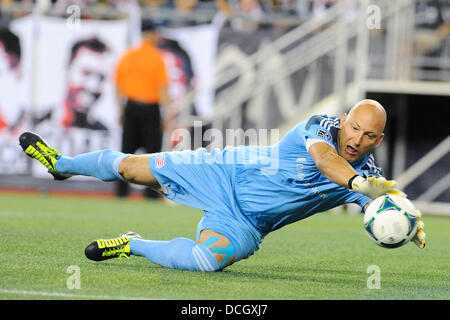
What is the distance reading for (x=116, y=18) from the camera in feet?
51.0

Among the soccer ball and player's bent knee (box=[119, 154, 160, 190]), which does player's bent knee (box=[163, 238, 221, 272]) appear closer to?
player's bent knee (box=[119, 154, 160, 190])

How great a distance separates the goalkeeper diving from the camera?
18.4 feet

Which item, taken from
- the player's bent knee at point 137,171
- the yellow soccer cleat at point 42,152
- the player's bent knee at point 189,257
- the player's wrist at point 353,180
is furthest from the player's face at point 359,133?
the yellow soccer cleat at point 42,152

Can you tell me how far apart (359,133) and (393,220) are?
612mm

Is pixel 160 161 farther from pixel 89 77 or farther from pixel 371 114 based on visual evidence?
pixel 89 77

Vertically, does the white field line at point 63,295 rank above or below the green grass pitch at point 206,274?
above

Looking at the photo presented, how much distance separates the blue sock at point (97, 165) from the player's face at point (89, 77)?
8503 millimetres

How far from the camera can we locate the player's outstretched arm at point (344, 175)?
5.20m

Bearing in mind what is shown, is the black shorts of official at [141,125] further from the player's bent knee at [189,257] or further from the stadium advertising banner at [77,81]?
the player's bent knee at [189,257]

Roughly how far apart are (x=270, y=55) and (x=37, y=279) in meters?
10.2

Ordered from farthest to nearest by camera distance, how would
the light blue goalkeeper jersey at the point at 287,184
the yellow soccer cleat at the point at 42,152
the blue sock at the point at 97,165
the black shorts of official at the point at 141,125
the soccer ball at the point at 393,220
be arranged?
1. the black shorts of official at the point at 141,125
2. the yellow soccer cleat at the point at 42,152
3. the blue sock at the point at 97,165
4. the light blue goalkeeper jersey at the point at 287,184
5. the soccer ball at the point at 393,220

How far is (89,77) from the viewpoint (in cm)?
1520

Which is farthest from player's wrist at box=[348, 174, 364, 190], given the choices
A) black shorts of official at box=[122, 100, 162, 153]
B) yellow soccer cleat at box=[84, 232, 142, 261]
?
black shorts of official at box=[122, 100, 162, 153]

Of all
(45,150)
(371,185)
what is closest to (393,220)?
(371,185)
